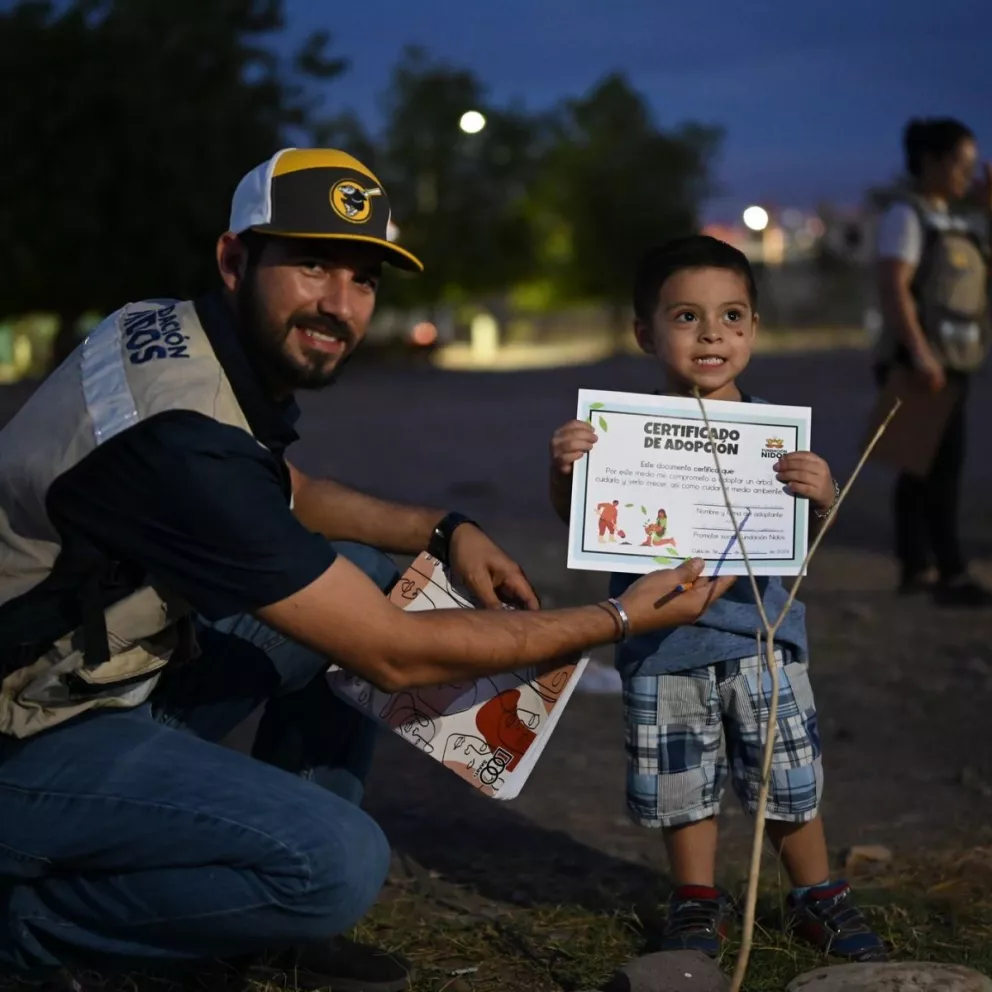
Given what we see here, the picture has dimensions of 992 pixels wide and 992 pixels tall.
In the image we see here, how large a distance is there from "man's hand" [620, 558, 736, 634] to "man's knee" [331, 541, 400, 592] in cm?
71

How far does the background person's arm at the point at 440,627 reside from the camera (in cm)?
266

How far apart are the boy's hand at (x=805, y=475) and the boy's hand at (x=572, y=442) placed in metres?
A: 0.40

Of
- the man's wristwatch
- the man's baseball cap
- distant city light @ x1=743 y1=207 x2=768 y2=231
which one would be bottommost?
the man's wristwatch

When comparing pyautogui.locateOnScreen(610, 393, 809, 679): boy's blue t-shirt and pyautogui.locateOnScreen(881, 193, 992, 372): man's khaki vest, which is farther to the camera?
pyautogui.locateOnScreen(881, 193, 992, 372): man's khaki vest

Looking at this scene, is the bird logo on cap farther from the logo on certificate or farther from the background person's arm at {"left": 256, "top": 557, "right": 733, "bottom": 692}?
the logo on certificate

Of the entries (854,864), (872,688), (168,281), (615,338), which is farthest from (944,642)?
(615,338)

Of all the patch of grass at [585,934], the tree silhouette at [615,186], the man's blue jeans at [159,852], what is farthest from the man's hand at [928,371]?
the tree silhouette at [615,186]

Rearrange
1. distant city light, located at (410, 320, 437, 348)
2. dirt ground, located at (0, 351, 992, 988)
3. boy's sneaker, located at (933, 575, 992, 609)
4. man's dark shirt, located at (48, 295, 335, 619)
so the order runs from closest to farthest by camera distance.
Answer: man's dark shirt, located at (48, 295, 335, 619) < dirt ground, located at (0, 351, 992, 988) < boy's sneaker, located at (933, 575, 992, 609) < distant city light, located at (410, 320, 437, 348)

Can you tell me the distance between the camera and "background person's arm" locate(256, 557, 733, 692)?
2.66m

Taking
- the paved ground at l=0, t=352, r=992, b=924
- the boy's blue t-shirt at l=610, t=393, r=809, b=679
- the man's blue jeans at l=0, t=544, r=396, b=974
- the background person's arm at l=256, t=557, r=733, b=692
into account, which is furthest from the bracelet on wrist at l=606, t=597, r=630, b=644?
the paved ground at l=0, t=352, r=992, b=924

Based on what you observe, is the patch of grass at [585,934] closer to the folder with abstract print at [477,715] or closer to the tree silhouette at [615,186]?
the folder with abstract print at [477,715]

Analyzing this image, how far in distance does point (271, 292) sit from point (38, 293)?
26680mm

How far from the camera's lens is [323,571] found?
104 inches

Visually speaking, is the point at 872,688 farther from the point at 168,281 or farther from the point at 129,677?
the point at 168,281
